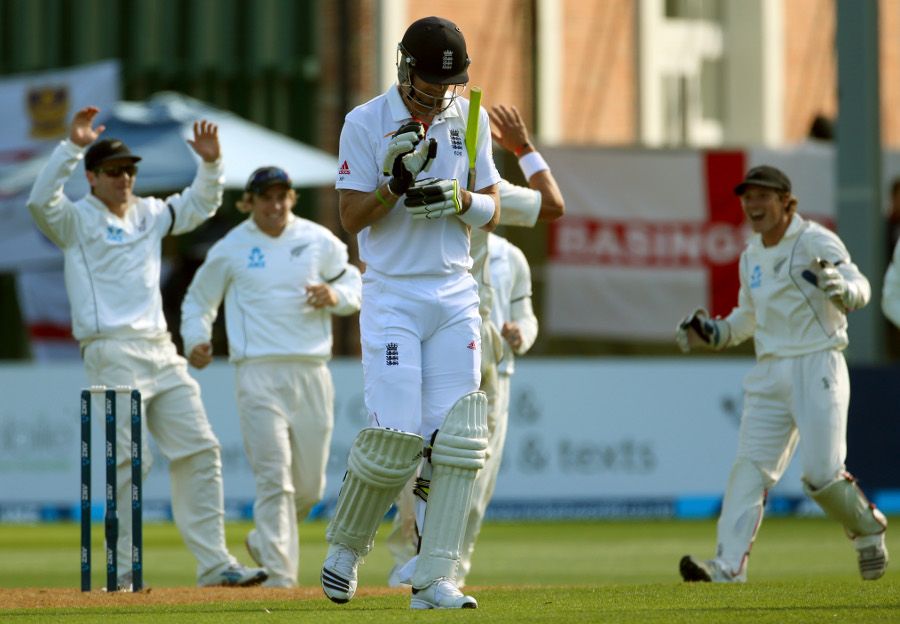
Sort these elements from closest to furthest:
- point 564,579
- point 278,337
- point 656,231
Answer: point 278,337 < point 564,579 < point 656,231

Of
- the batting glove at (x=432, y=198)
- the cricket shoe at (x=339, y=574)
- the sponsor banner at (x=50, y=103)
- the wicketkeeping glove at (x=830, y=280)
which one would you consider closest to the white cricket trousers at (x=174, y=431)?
the cricket shoe at (x=339, y=574)

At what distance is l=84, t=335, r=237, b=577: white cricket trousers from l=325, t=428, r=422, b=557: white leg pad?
8.43 feet

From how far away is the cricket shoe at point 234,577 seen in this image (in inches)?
387

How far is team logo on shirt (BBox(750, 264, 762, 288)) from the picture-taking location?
33.0 ft

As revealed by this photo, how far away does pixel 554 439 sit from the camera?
15.7 meters

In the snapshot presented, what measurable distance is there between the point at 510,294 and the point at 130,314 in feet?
7.26

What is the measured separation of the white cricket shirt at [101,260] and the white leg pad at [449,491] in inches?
117

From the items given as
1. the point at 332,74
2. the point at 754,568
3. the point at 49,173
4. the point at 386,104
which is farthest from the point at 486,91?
the point at 386,104

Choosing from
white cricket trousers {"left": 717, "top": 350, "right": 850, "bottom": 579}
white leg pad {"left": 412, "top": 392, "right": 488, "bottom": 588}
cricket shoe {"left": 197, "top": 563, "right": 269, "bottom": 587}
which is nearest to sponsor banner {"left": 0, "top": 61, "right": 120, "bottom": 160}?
cricket shoe {"left": 197, "top": 563, "right": 269, "bottom": 587}

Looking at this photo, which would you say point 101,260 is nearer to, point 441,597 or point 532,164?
point 532,164

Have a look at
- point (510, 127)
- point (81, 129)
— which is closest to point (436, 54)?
point (510, 127)

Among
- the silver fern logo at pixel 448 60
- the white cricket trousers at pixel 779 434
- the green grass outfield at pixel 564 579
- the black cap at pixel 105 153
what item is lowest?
the green grass outfield at pixel 564 579

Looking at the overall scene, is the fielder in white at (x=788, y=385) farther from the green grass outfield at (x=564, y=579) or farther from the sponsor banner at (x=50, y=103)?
the sponsor banner at (x=50, y=103)

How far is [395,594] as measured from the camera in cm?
862
